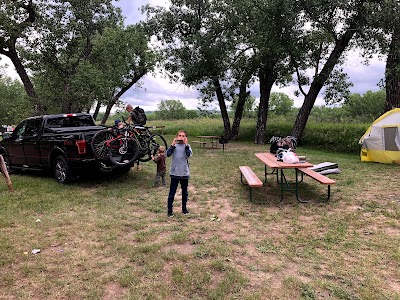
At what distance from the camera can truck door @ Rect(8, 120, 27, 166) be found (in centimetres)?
905

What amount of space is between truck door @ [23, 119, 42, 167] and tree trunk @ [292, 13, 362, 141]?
41.0 ft

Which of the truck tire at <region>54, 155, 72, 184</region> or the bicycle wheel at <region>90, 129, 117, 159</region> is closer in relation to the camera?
the bicycle wheel at <region>90, 129, 117, 159</region>

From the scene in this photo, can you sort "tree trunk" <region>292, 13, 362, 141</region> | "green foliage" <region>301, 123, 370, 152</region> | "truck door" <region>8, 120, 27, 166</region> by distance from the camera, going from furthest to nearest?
"green foliage" <region>301, 123, 370, 152</region> < "tree trunk" <region>292, 13, 362, 141</region> < "truck door" <region>8, 120, 27, 166</region>

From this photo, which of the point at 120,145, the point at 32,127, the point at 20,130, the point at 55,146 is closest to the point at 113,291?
the point at 120,145

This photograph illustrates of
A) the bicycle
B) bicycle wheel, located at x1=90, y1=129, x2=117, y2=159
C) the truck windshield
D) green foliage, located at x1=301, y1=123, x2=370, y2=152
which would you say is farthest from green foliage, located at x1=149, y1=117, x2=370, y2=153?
bicycle wheel, located at x1=90, y1=129, x2=117, y2=159

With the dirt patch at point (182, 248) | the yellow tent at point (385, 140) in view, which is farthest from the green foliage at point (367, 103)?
the dirt patch at point (182, 248)

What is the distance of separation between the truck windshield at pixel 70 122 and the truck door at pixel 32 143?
361mm

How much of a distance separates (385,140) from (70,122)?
1043 centimetres

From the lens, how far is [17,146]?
361 inches

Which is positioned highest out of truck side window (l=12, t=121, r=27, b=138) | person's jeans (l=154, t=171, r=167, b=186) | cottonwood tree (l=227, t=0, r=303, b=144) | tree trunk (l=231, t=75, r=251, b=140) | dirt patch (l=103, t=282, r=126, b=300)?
cottonwood tree (l=227, t=0, r=303, b=144)

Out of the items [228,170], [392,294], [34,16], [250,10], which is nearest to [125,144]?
[228,170]

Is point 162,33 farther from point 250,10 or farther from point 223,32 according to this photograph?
point 250,10

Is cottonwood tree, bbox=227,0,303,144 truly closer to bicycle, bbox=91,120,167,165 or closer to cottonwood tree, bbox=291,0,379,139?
cottonwood tree, bbox=291,0,379,139

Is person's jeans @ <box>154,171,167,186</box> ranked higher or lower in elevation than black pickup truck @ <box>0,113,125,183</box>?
lower
